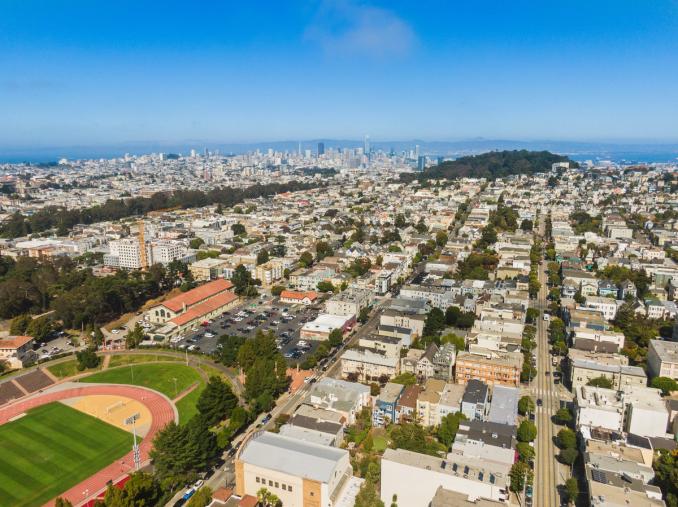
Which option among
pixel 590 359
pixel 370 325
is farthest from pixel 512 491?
pixel 370 325

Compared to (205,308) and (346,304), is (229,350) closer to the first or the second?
(205,308)

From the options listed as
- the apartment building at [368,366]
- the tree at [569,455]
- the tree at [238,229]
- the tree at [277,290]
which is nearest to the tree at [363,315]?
the apartment building at [368,366]

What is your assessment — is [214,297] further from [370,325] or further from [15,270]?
[15,270]

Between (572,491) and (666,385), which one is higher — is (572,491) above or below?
below

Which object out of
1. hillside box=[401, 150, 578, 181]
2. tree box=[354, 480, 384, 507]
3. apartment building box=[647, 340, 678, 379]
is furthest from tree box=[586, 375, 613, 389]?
hillside box=[401, 150, 578, 181]

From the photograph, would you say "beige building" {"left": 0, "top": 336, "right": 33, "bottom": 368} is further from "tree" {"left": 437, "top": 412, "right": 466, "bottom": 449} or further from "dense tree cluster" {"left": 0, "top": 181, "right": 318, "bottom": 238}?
"dense tree cluster" {"left": 0, "top": 181, "right": 318, "bottom": 238}

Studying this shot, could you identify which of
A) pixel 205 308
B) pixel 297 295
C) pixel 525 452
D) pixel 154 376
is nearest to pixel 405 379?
pixel 525 452
